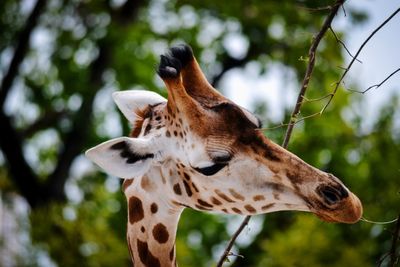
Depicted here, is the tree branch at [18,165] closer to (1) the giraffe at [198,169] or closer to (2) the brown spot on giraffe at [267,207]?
(1) the giraffe at [198,169]

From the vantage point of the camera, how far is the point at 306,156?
9.84 meters

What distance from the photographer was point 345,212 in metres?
2.17

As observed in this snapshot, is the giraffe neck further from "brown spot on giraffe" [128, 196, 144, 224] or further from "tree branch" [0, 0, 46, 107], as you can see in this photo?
"tree branch" [0, 0, 46, 107]

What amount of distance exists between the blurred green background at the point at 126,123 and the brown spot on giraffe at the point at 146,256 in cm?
582

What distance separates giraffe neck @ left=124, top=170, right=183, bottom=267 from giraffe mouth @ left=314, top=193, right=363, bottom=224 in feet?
1.67

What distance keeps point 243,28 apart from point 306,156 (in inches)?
72.7

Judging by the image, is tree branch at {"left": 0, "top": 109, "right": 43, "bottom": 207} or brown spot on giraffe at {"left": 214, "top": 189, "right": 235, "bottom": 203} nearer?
brown spot on giraffe at {"left": 214, "top": 189, "right": 235, "bottom": 203}

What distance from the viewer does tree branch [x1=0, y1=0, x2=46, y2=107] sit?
9.52m

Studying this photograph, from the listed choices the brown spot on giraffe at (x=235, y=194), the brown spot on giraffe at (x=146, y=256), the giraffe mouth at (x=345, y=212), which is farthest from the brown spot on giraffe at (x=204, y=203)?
Answer: the giraffe mouth at (x=345, y=212)

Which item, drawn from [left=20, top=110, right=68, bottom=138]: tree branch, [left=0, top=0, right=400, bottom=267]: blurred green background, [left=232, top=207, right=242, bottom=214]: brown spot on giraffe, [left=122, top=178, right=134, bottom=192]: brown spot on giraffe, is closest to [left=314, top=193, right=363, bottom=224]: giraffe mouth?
[left=232, top=207, right=242, bottom=214]: brown spot on giraffe

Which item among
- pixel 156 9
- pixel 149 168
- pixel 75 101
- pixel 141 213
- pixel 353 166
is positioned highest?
pixel 149 168

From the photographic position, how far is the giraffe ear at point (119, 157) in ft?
7.59

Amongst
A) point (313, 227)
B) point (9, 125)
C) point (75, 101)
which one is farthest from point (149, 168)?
point (75, 101)

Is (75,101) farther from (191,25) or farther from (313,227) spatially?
(313,227)
